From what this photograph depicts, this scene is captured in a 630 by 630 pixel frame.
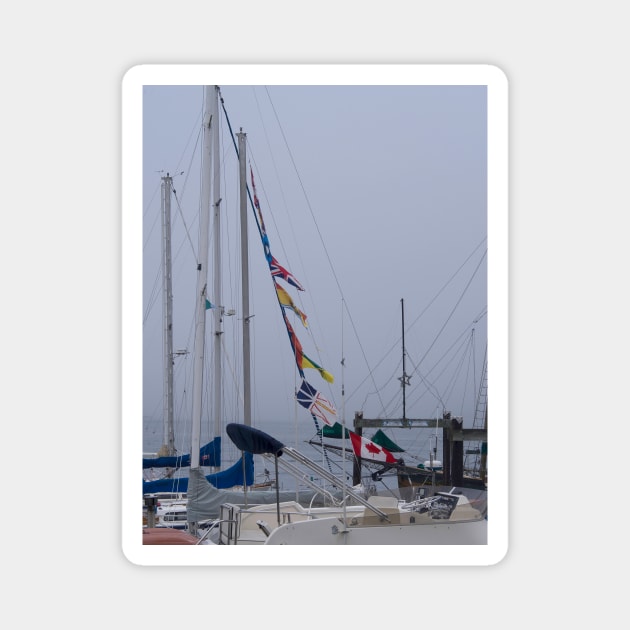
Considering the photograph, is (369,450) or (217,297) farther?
(217,297)

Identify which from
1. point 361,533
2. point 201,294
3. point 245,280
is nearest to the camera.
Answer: point 361,533

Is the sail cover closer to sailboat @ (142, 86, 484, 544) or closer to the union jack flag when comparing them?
sailboat @ (142, 86, 484, 544)

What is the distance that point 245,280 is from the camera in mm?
10523

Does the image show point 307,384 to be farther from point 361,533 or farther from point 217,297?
point 217,297

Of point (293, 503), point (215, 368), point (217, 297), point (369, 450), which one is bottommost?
point (293, 503)

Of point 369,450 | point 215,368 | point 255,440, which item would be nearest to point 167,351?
point 215,368

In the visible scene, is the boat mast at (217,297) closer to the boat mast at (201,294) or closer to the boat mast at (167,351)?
the boat mast at (201,294)
